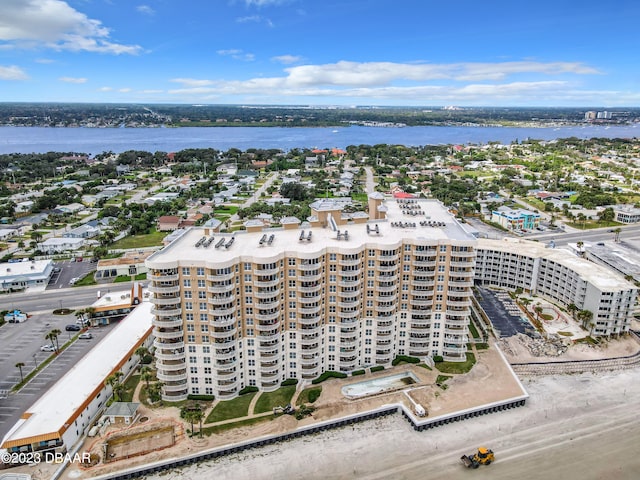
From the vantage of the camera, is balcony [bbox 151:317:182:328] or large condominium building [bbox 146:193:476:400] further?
large condominium building [bbox 146:193:476:400]

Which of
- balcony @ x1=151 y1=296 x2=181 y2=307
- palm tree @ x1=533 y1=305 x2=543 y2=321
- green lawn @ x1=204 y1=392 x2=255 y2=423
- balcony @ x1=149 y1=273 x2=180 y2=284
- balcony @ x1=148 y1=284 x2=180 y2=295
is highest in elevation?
balcony @ x1=149 y1=273 x2=180 y2=284

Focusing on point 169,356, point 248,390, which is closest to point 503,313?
point 248,390

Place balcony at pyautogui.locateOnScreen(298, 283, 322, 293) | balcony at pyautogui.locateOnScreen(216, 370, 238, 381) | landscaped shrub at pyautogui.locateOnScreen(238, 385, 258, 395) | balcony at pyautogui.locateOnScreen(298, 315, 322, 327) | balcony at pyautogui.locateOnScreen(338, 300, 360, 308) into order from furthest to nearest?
balcony at pyautogui.locateOnScreen(338, 300, 360, 308)
landscaped shrub at pyautogui.locateOnScreen(238, 385, 258, 395)
balcony at pyautogui.locateOnScreen(298, 315, 322, 327)
balcony at pyautogui.locateOnScreen(298, 283, 322, 293)
balcony at pyautogui.locateOnScreen(216, 370, 238, 381)

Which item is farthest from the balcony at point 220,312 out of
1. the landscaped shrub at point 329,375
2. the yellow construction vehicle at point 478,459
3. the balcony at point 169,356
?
the yellow construction vehicle at point 478,459

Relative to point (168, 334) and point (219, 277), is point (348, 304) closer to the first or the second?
point (219, 277)

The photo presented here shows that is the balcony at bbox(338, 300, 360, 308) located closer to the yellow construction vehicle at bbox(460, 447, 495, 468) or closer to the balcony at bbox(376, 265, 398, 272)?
the balcony at bbox(376, 265, 398, 272)

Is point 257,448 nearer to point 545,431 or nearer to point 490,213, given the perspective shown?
point 545,431

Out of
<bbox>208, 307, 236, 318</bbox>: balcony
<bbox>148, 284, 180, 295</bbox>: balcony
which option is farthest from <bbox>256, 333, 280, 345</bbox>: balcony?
<bbox>148, 284, 180, 295</bbox>: balcony

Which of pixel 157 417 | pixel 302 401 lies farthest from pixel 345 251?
pixel 157 417
